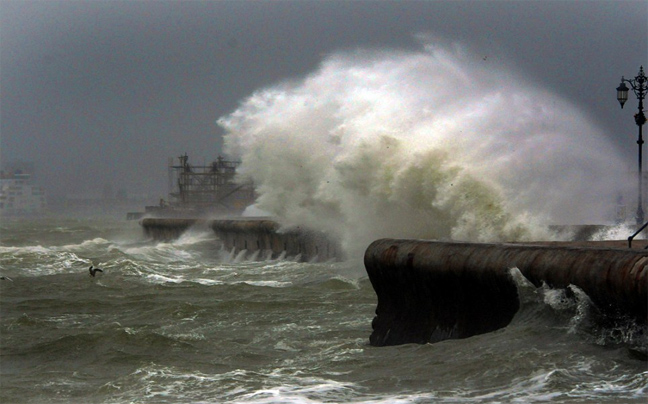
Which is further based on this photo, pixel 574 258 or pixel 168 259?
pixel 168 259

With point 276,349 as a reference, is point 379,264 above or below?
above

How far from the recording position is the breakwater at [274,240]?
71.8 ft

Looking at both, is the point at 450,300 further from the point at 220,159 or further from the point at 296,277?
the point at 220,159

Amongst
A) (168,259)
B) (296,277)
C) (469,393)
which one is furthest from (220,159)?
(469,393)

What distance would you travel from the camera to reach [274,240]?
24.9m

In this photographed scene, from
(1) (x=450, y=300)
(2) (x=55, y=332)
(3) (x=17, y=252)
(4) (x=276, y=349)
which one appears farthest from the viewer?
(3) (x=17, y=252)

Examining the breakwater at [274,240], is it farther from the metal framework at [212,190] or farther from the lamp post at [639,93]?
the metal framework at [212,190]

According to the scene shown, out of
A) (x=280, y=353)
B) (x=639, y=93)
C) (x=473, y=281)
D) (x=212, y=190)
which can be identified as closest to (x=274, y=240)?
(x=639, y=93)

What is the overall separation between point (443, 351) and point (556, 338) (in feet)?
3.03

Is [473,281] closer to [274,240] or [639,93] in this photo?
[639,93]

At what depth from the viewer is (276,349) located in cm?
930

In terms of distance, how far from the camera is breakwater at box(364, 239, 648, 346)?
688cm

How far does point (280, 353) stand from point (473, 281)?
181 cm

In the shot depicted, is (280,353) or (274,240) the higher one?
(274,240)
